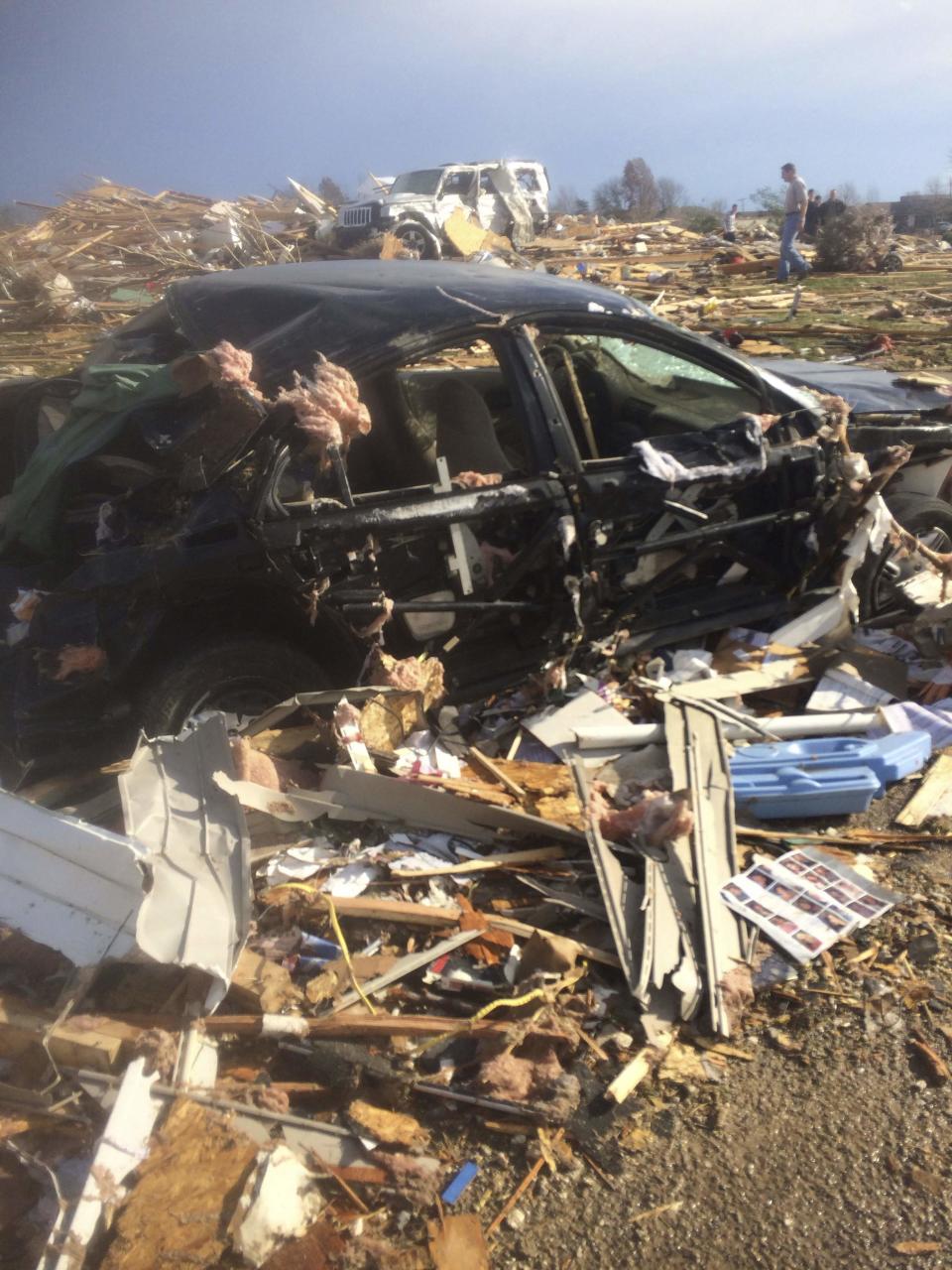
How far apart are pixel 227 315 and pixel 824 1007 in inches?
132

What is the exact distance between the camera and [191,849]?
9.27 feet

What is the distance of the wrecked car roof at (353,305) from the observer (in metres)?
3.35

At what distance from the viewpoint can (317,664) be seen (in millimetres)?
3498

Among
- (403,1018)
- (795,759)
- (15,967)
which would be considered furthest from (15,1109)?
(795,759)

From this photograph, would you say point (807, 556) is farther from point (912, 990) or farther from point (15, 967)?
point (15, 967)

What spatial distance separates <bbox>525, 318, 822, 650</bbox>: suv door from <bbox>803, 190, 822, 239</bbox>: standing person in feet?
79.0

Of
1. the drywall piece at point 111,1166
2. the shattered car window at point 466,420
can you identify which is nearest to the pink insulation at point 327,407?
the shattered car window at point 466,420

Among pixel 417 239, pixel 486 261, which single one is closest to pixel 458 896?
pixel 486 261

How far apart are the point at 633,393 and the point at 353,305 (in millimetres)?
1519

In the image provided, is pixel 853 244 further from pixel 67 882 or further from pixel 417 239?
pixel 67 882

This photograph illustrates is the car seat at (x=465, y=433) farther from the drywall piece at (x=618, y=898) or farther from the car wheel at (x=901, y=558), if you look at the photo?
the car wheel at (x=901, y=558)

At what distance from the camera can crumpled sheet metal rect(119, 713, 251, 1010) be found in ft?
8.30

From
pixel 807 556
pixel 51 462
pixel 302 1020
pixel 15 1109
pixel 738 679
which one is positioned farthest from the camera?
pixel 807 556

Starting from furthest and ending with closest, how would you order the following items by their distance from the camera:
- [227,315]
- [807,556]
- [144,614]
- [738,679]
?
[807,556]
[738,679]
[227,315]
[144,614]
